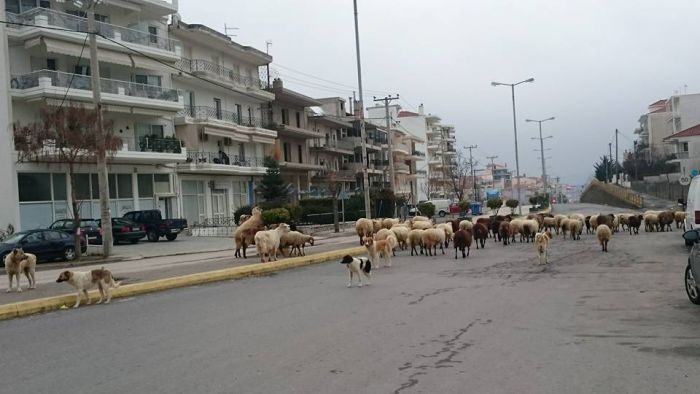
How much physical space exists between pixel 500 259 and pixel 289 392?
14336 millimetres

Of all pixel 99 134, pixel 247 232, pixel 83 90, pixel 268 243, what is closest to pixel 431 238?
pixel 268 243

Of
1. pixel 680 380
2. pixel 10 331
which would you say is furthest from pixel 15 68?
pixel 680 380

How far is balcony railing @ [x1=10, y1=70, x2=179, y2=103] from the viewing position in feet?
112

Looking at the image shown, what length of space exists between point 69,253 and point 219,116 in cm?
2523

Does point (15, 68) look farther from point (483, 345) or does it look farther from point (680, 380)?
point (680, 380)

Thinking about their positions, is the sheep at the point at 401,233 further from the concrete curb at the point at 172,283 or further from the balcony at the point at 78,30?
the balcony at the point at 78,30

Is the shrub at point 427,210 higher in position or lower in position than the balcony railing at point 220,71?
lower

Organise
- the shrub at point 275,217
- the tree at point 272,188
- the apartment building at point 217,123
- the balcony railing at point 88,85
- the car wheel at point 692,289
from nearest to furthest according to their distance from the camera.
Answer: the car wheel at point 692,289
the shrub at point 275,217
the balcony railing at point 88,85
the apartment building at point 217,123
the tree at point 272,188

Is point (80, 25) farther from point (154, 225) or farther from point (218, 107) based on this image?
point (218, 107)

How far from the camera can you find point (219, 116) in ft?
165

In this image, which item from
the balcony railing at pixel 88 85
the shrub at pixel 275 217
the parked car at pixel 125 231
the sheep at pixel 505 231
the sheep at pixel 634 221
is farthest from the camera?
the balcony railing at pixel 88 85

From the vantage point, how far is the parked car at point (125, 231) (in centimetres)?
3356

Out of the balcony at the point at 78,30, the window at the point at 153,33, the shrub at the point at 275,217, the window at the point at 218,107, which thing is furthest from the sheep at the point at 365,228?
the window at the point at 218,107

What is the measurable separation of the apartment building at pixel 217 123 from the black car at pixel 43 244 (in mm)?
18343
